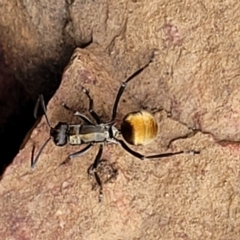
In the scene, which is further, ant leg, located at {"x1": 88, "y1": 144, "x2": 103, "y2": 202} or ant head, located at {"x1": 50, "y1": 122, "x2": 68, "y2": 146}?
ant head, located at {"x1": 50, "y1": 122, "x2": 68, "y2": 146}

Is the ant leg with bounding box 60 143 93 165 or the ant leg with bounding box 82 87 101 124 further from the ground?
the ant leg with bounding box 82 87 101 124

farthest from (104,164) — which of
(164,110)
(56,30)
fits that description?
(56,30)

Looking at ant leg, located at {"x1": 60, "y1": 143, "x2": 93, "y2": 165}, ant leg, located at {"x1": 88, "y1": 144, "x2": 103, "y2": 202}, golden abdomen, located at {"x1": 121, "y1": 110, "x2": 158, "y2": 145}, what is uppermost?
golden abdomen, located at {"x1": 121, "y1": 110, "x2": 158, "y2": 145}

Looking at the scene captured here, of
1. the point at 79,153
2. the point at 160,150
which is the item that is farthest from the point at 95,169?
the point at 160,150

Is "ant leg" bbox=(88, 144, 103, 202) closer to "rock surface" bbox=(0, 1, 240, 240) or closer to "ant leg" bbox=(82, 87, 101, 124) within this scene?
"rock surface" bbox=(0, 1, 240, 240)

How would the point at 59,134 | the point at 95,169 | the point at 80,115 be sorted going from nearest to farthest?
1. the point at 95,169
2. the point at 59,134
3. the point at 80,115

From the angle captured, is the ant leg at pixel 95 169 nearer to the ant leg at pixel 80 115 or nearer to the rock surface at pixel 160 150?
the rock surface at pixel 160 150

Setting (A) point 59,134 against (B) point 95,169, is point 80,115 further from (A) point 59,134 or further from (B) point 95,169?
(B) point 95,169

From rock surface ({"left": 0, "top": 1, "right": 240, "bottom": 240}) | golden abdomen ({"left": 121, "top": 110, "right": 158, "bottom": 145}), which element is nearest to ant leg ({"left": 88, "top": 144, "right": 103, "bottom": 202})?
rock surface ({"left": 0, "top": 1, "right": 240, "bottom": 240})
